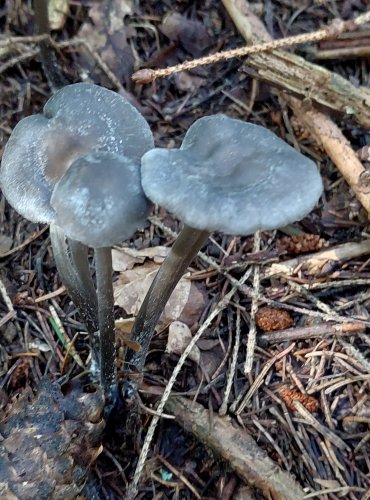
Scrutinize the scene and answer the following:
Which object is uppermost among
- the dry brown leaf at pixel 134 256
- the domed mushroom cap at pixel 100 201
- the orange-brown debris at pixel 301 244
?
the domed mushroom cap at pixel 100 201

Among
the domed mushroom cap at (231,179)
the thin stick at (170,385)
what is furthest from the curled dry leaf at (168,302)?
the domed mushroom cap at (231,179)

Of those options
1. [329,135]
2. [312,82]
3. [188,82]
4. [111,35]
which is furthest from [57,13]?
[329,135]

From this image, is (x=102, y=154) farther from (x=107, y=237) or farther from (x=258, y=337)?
(x=258, y=337)

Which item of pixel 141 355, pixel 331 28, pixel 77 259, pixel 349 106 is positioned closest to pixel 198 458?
pixel 141 355

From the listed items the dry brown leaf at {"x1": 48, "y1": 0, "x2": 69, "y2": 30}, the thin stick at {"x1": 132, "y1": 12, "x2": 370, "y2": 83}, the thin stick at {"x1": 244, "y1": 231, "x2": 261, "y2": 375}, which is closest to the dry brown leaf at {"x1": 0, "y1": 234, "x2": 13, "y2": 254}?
the thin stick at {"x1": 132, "y1": 12, "x2": 370, "y2": 83}

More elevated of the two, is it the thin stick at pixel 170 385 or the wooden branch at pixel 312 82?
the wooden branch at pixel 312 82

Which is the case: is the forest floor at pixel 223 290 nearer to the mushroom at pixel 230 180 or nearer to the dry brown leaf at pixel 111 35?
the dry brown leaf at pixel 111 35
